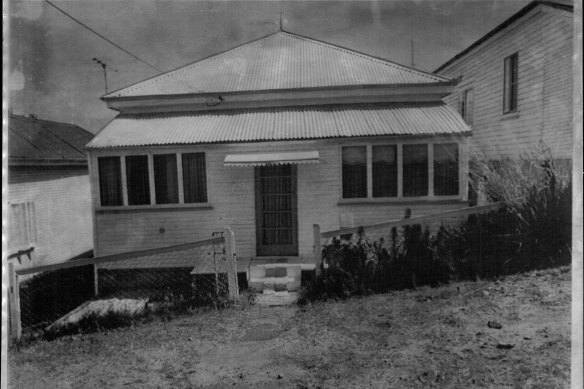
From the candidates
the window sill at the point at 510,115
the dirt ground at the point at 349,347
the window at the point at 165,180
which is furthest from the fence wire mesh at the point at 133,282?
the window sill at the point at 510,115

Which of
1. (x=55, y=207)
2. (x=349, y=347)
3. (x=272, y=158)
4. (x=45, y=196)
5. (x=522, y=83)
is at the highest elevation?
(x=522, y=83)

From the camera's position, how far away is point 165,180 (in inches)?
322

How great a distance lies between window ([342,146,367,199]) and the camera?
807 centimetres

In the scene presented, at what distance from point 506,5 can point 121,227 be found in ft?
27.9

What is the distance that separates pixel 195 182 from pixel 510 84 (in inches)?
343

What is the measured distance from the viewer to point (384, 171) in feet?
26.4

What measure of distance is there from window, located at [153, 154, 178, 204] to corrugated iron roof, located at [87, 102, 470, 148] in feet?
1.44

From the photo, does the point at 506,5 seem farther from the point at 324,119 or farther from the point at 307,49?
the point at 307,49

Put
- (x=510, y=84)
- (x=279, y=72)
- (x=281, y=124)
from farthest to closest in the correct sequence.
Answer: (x=279, y=72) → (x=510, y=84) → (x=281, y=124)

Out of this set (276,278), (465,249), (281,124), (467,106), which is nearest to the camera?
(465,249)

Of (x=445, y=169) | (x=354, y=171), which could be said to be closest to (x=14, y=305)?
(x=354, y=171)

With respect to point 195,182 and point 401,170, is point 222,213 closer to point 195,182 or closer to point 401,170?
point 195,182

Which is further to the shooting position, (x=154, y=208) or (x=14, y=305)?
(x=154, y=208)

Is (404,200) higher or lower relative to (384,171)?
lower
